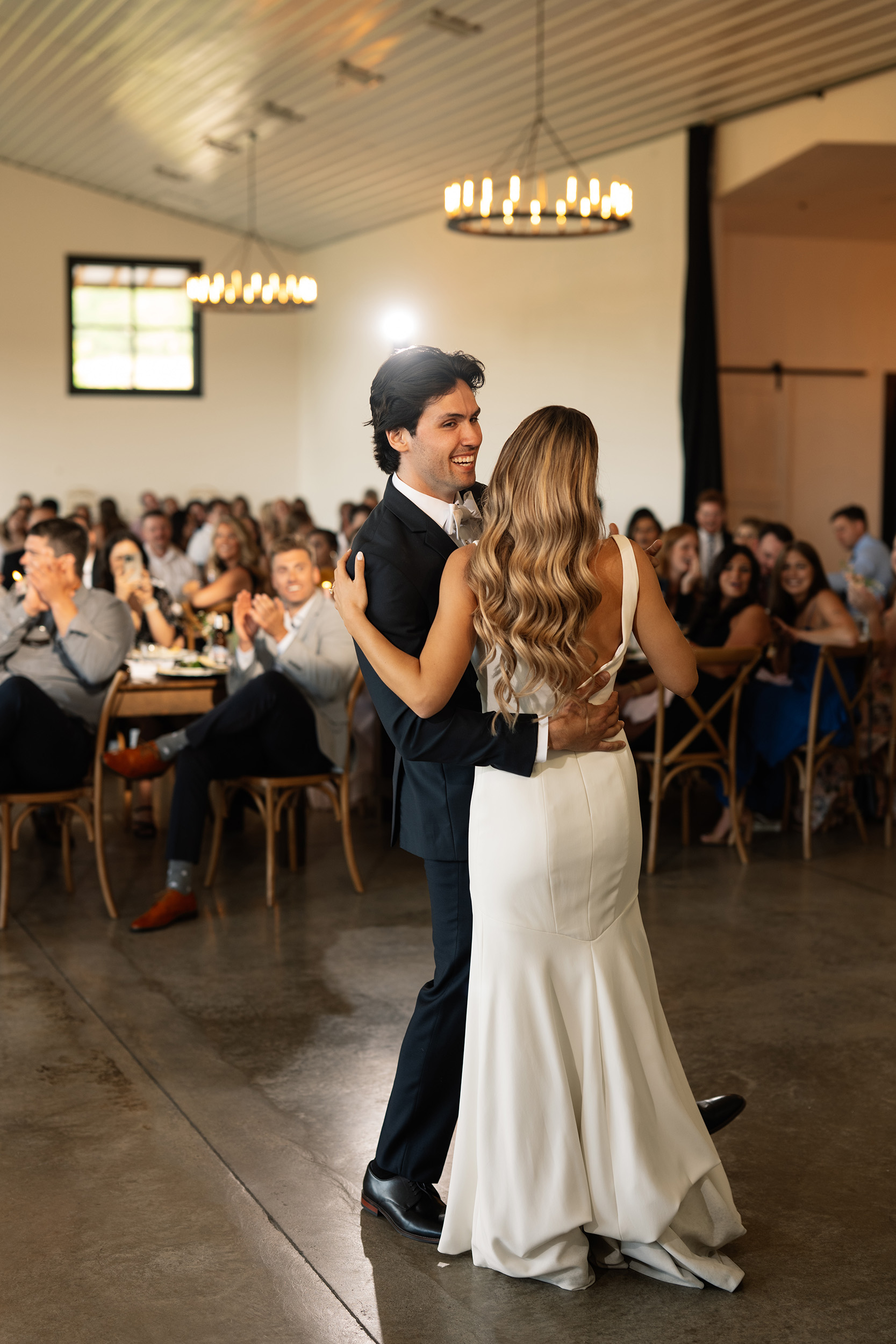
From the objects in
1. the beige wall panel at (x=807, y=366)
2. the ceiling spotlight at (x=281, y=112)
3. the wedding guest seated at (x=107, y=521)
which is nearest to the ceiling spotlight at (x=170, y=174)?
the ceiling spotlight at (x=281, y=112)

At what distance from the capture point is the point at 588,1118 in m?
2.21

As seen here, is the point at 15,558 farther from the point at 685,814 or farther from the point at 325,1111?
the point at 325,1111

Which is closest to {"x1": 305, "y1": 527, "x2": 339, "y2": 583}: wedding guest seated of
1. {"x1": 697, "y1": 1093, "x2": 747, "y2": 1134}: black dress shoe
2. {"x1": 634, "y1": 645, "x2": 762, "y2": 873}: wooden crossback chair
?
{"x1": 634, "y1": 645, "x2": 762, "y2": 873}: wooden crossback chair

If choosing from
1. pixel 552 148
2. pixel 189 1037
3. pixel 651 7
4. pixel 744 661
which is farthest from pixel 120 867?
pixel 552 148

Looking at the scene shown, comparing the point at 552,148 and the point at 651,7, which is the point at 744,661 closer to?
the point at 651,7

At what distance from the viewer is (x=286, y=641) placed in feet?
16.2

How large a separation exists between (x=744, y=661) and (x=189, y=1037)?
102 inches

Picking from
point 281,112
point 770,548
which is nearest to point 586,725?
point 770,548

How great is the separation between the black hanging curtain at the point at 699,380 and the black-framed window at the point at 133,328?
792cm

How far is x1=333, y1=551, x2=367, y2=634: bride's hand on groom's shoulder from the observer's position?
7.50 ft

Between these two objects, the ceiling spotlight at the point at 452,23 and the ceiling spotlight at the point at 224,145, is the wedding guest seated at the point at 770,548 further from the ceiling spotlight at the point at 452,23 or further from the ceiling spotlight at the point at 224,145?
the ceiling spotlight at the point at 224,145

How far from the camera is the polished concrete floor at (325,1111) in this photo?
222 cm

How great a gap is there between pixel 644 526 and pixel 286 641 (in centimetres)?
485

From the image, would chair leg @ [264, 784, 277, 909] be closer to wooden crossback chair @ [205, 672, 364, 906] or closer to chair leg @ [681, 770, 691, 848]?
wooden crossback chair @ [205, 672, 364, 906]
